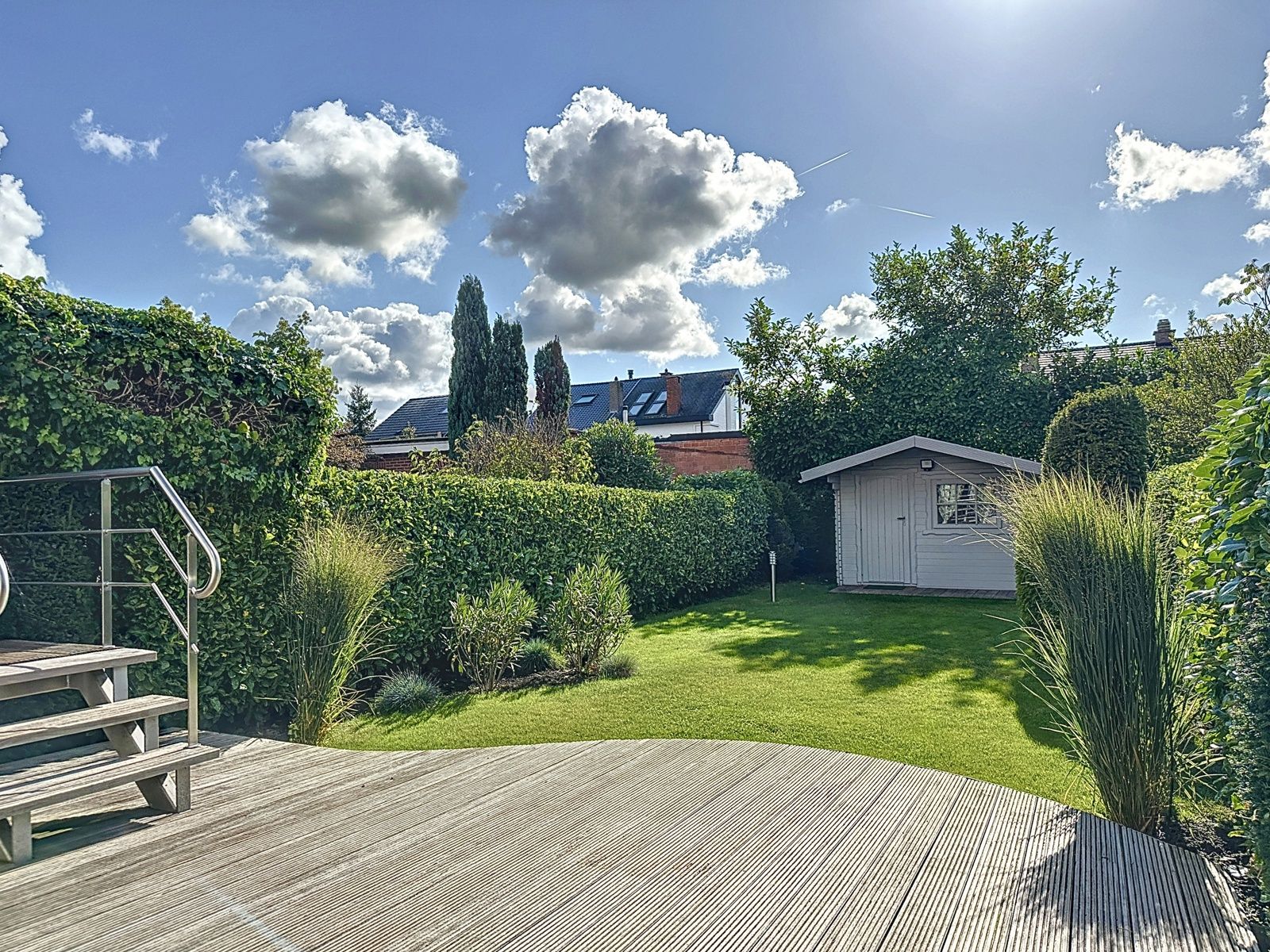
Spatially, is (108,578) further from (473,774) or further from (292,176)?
(292,176)

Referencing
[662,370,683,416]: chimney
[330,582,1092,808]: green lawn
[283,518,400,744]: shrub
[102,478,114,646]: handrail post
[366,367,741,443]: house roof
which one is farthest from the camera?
[366,367,741,443]: house roof

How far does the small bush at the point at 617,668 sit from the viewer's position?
7.11 metres

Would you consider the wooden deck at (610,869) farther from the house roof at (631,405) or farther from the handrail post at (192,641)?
the house roof at (631,405)

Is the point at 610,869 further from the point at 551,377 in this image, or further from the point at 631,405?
the point at 631,405

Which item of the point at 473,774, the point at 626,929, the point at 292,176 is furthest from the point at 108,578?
the point at 292,176

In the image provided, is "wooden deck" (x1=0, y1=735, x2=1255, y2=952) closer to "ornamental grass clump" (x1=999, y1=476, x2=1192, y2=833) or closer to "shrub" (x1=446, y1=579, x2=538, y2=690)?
"ornamental grass clump" (x1=999, y1=476, x2=1192, y2=833)

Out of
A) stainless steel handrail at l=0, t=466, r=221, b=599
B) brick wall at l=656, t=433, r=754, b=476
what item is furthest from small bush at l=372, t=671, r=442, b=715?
brick wall at l=656, t=433, r=754, b=476

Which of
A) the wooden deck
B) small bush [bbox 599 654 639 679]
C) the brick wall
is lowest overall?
small bush [bbox 599 654 639 679]

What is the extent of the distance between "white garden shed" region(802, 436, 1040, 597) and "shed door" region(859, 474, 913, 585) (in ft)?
0.05

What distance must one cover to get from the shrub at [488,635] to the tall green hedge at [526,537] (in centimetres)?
39

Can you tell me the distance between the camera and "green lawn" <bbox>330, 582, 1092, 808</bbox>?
466 cm

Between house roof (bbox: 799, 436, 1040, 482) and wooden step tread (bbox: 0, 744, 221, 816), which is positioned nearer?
wooden step tread (bbox: 0, 744, 221, 816)

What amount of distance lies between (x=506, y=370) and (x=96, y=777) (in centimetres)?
1763

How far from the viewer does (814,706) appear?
5.68 metres
